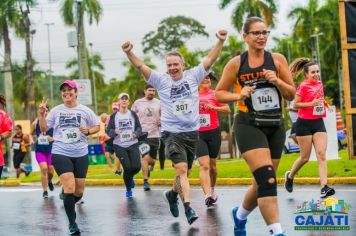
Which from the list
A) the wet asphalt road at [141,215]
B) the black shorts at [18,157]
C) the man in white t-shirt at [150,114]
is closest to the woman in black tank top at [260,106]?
the wet asphalt road at [141,215]

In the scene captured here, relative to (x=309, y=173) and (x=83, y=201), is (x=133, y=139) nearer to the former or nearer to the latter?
A: (x=83, y=201)

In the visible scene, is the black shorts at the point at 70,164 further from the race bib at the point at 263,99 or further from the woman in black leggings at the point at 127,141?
the woman in black leggings at the point at 127,141

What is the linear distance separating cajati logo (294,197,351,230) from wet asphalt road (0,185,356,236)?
105mm

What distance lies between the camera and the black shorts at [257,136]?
20.9ft

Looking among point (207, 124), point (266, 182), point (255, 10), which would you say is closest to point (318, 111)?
point (207, 124)

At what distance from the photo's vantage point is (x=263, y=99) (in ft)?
21.1

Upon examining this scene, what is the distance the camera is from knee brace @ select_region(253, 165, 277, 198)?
20.3 feet

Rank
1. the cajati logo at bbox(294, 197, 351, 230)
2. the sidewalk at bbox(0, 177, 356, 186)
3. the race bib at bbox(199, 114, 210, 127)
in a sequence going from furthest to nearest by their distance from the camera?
the sidewalk at bbox(0, 177, 356, 186), the race bib at bbox(199, 114, 210, 127), the cajati logo at bbox(294, 197, 351, 230)

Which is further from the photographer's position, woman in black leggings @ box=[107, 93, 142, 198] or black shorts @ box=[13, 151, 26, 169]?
black shorts @ box=[13, 151, 26, 169]

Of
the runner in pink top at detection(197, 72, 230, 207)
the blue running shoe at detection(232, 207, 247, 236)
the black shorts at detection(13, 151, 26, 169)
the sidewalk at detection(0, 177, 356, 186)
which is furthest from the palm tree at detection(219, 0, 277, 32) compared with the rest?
the blue running shoe at detection(232, 207, 247, 236)

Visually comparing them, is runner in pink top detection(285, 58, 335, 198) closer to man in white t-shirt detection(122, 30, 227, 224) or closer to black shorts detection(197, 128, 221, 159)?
black shorts detection(197, 128, 221, 159)

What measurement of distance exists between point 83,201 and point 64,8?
29245 millimetres

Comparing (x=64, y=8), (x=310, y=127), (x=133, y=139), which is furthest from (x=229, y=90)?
(x=64, y=8)

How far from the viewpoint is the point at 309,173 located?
13711 millimetres
